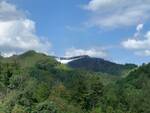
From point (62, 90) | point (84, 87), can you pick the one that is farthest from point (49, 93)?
point (84, 87)

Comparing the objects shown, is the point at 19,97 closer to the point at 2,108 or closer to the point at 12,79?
the point at 2,108

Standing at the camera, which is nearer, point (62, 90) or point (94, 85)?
point (62, 90)

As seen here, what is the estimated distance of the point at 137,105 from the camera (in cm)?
15712

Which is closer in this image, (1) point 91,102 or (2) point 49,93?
(2) point 49,93

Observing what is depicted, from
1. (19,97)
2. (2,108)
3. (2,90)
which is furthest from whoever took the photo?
(2,90)

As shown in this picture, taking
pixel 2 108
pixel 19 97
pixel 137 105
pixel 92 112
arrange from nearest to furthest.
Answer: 1. pixel 2 108
2. pixel 19 97
3. pixel 92 112
4. pixel 137 105

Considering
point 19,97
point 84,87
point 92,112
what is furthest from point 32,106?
point 84,87

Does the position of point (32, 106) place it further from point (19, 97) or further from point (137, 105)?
point (137, 105)

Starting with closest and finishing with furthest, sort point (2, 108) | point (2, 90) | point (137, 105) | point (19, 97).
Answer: point (2, 108) < point (19, 97) < point (2, 90) < point (137, 105)

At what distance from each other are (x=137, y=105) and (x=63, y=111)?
51.4 meters

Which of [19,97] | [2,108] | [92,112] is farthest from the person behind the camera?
[92,112]

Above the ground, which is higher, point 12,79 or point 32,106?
point 12,79

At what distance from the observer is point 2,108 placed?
102312 mm

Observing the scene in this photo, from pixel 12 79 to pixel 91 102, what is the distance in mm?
26568
